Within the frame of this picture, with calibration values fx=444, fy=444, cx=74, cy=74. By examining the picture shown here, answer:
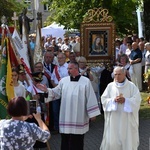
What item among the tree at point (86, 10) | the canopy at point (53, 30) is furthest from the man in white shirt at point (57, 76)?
the canopy at point (53, 30)

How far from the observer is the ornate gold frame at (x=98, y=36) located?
1184 centimetres

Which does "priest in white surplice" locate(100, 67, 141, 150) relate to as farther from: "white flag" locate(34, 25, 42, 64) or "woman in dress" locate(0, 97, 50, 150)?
"white flag" locate(34, 25, 42, 64)

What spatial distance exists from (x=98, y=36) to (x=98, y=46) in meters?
0.27

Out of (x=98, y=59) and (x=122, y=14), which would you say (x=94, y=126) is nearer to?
(x=98, y=59)

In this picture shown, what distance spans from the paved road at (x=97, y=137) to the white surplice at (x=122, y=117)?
1.14 metres

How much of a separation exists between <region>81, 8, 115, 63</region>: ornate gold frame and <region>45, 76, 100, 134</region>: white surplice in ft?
14.1

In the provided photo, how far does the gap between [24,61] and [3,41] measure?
1.32m

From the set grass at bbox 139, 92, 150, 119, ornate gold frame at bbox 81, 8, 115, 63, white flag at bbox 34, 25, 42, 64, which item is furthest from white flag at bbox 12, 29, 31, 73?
grass at bbox 139, 92, 150, 119

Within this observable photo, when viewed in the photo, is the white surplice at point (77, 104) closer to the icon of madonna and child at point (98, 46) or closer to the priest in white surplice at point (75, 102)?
the priest in white surplice at point (75, 102)

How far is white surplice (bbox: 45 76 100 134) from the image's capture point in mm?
7566

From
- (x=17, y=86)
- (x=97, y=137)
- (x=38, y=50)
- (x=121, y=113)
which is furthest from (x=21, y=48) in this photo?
(x=121, y=113)

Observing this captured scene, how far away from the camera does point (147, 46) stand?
14.8m

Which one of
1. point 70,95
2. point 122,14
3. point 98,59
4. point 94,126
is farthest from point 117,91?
point 122,14

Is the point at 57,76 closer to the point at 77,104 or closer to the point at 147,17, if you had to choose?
the point at 77,104
